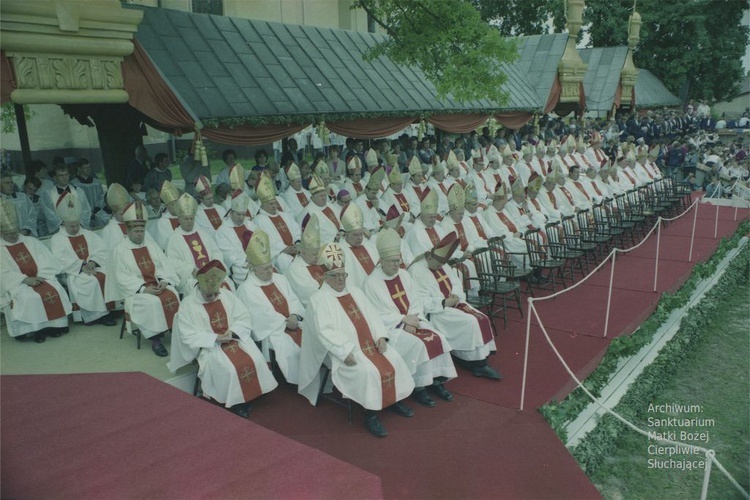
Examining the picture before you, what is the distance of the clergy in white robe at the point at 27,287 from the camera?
22.9ft

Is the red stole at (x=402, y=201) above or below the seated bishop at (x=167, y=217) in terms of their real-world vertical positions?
below

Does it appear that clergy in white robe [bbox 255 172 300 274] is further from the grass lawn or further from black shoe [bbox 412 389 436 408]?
the grass lawn

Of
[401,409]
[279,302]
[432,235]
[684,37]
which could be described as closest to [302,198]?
[432,235]

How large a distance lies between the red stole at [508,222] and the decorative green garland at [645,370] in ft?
8.67

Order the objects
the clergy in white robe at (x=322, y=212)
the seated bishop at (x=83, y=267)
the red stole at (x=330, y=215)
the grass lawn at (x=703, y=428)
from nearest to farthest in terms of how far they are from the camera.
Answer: the grass lawn at (x=703, y=428) → the seated bishop at (x=83, y=267) → the clergy in white robe at (x=322, y=212) → the red stole at (x=330, y=215)

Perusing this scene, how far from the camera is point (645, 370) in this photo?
7.38 metres

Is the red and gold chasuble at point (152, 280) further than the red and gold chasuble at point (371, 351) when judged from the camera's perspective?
Yes

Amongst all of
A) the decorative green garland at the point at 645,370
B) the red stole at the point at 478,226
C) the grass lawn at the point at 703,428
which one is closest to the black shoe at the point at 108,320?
the decorative green garland at the point at 645,370

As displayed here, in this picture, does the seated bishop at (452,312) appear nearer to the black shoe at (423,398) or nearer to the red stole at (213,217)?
the black shoe at (423,398)

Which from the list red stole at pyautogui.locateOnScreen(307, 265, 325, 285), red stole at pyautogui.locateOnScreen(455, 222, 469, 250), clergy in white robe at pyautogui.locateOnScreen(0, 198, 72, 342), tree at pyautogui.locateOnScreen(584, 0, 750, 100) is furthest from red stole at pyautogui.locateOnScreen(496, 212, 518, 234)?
tree at pyautogui.locateOnScreen(584, 0, 750, 100)

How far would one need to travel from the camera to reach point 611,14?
31438 millimetres

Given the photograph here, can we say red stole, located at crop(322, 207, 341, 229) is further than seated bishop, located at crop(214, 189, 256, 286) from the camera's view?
Yes

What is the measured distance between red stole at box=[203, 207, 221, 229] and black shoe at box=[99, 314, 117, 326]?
7.06 ft

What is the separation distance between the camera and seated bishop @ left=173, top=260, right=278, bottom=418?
5.80 meters
